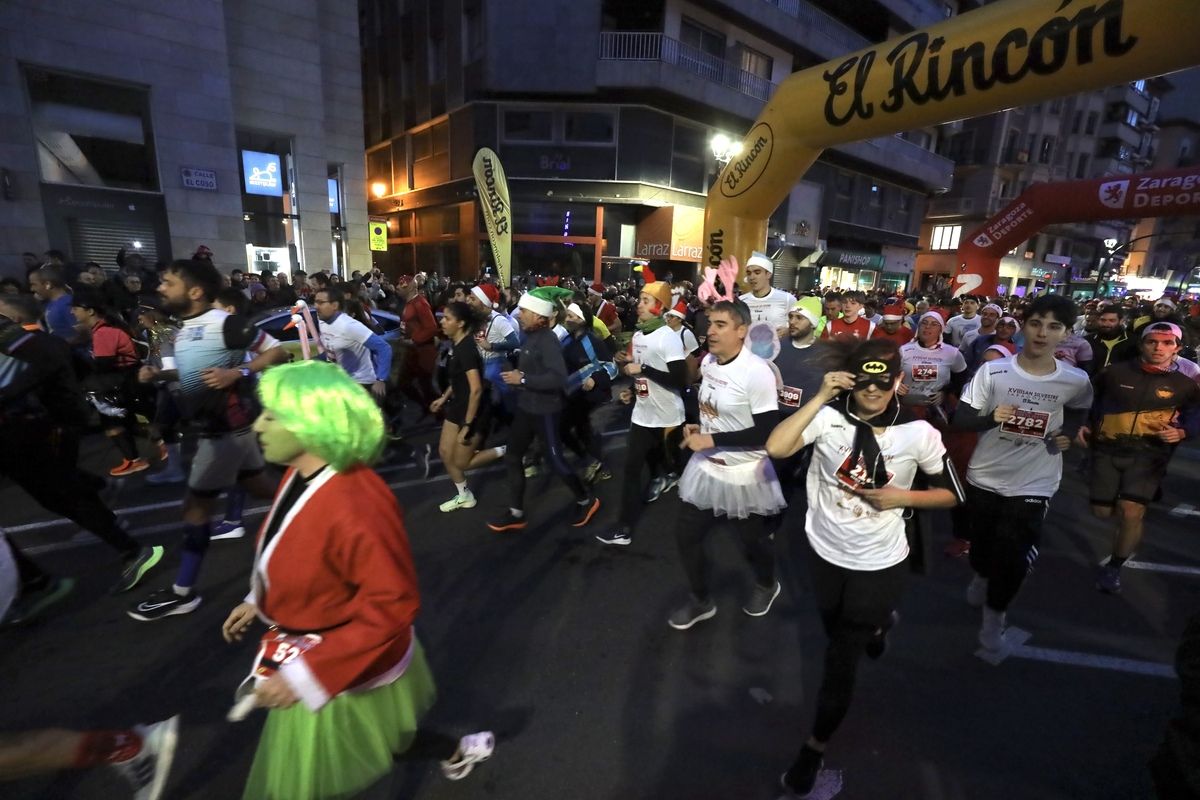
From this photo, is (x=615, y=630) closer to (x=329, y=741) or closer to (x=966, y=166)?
(x=329, y=741)

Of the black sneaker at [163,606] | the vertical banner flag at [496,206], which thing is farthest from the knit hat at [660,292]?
the vertical banner flag at [496,206]

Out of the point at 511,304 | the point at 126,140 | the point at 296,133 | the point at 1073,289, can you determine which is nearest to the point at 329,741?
the point at 511,304

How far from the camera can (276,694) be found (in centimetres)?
160

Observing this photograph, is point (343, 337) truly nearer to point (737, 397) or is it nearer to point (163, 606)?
point (163, 606)

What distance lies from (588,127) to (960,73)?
1846 centimetres

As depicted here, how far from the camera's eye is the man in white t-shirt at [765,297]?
624 centimetres

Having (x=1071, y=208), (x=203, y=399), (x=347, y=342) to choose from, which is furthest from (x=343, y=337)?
(x=1071, y=208)

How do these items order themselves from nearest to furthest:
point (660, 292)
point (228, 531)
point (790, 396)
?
point (228, 531)
point (660, 292)
point (790, 396)

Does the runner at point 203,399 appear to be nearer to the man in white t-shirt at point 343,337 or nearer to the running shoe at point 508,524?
the man in white t-shirt at point 343,337

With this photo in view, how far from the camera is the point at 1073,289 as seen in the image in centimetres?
4728

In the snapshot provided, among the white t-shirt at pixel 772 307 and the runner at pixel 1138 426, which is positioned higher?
the white t-shirt at pixel 772 307

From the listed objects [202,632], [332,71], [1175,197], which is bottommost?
[202,632]

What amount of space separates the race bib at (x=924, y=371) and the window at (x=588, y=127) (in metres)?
19.0

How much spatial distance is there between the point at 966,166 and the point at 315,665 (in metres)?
50.4
